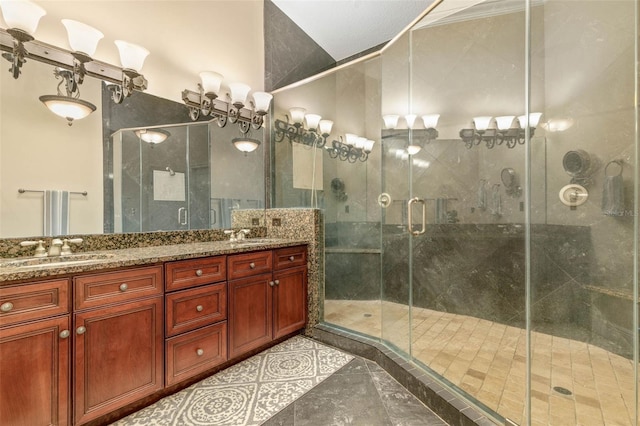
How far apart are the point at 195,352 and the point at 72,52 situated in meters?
1.90

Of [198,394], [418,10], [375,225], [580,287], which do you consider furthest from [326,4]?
[198,394]

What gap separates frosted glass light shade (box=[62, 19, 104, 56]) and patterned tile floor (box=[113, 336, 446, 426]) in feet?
6.81

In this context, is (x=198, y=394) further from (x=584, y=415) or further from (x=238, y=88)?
(x=238, y=88)

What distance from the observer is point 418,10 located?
112 inches

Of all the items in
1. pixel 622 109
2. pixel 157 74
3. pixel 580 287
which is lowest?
pixel 580 287

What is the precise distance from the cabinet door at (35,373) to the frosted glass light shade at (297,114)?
233 centimetres

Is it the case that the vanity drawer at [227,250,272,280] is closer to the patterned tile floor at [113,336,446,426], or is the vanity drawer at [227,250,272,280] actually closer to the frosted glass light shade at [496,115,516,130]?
the patterned tile floor at [113,336,446,426]

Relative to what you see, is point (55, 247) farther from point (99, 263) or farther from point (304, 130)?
point (304, 130)

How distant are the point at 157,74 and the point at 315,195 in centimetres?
162

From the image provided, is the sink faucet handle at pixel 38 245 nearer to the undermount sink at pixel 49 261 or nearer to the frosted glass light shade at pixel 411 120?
the undermount sink at pixel 49 261

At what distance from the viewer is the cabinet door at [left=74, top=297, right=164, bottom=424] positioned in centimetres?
129

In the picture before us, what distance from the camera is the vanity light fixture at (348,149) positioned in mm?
2938

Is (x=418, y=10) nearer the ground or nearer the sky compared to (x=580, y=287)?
nearer the sky

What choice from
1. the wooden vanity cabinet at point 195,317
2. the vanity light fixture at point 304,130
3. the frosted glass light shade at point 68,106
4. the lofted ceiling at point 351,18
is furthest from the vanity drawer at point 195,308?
the lofted ceiling at point 351,18
